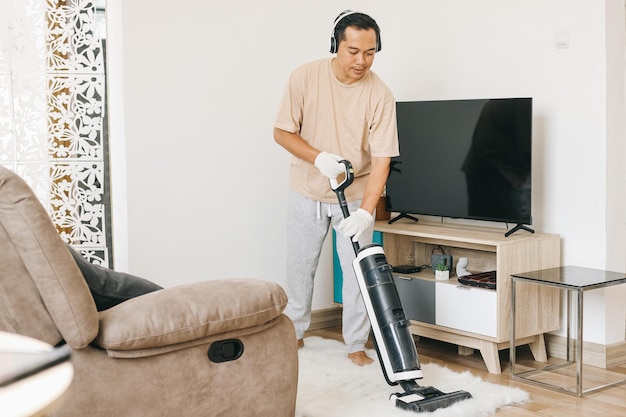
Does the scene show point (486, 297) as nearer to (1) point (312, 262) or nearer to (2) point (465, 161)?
(2) point (465, 161)

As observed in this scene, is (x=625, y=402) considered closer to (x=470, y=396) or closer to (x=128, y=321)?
(x=470, y=396)

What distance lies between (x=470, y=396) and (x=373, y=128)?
122 centimetres

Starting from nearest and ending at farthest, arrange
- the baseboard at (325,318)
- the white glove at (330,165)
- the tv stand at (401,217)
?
the white glove at (330,165)
the tv stand at (401,217)
the baseboard at (325,318)

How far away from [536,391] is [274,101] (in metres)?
2.01

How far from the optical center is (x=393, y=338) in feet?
9.86

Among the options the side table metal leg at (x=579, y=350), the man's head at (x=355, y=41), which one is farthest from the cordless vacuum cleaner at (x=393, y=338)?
the man's head at (x=355, y=41)

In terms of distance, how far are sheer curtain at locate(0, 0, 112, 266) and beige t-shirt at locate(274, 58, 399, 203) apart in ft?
3.00

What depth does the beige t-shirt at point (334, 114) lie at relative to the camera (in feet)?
11.9

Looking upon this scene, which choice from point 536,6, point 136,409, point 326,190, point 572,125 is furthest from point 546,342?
point 136,409

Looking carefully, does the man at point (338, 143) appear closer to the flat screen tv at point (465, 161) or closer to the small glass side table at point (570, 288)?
the flat screen tv at point (465, 161)

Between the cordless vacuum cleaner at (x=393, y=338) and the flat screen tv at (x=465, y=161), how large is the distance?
968 mm

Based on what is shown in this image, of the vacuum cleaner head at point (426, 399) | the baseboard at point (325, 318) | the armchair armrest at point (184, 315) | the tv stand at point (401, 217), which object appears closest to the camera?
the armchair armrest at point (184, 315)

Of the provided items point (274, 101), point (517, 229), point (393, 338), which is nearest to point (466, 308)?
point (517, 229)

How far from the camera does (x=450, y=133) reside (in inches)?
157
